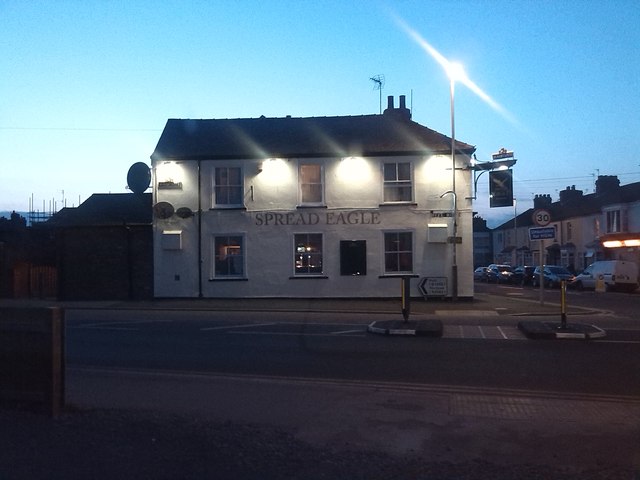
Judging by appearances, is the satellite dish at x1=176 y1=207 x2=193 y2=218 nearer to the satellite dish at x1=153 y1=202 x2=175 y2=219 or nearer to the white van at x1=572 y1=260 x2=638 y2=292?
the satellite dish at x1=153 y1=202 x2=175 y2=219

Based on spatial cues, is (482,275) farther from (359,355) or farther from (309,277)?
(359,355)

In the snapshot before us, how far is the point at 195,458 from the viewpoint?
7555 millimetres

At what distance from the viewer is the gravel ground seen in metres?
7.13

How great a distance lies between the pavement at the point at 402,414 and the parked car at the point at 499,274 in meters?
49.0

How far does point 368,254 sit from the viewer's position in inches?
1283

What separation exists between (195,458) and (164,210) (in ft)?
84.5

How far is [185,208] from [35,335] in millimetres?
23813

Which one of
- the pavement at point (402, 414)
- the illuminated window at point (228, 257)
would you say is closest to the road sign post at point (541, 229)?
the illuminated window at point (228, 257)

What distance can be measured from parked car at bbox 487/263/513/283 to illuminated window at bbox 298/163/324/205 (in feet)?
99.1

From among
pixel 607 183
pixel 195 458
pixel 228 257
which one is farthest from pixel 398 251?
pixel 607 183

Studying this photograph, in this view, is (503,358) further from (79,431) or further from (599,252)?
(599,252)

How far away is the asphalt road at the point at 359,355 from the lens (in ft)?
43.4

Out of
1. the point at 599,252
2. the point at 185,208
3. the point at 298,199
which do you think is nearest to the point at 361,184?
the point at 298,199

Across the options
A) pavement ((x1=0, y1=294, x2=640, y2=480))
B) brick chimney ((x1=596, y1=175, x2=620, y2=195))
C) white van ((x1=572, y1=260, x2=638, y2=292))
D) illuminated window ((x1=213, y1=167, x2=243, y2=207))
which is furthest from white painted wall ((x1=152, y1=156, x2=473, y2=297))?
brick chimney ((x1=596, y1=175, x2=620, y2=195))
